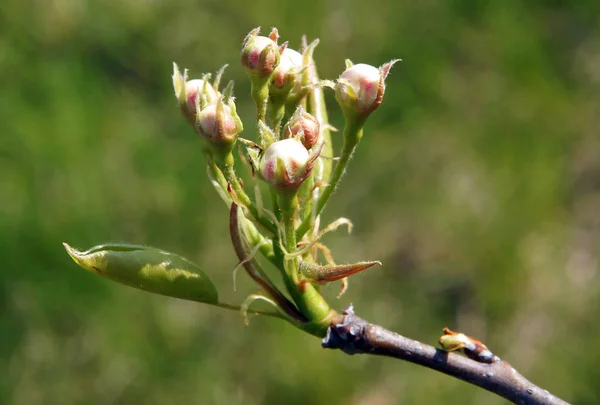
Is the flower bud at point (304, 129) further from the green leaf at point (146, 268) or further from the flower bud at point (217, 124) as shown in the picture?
the green leaf at point (146, 268)

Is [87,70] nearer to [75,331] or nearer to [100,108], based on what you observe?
[100,108]

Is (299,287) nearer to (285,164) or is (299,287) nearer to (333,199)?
(285,164)

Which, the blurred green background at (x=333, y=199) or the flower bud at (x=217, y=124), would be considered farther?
the blurred green background at (x=333, y=199)

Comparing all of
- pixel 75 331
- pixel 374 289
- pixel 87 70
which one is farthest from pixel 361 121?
pixel 87 70

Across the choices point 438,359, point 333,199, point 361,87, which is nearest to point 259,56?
point 361,87

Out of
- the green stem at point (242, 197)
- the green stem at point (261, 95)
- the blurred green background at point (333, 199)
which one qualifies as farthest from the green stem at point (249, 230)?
the blurred green background at point (333, 199)

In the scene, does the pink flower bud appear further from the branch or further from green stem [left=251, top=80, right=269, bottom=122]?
the branch
